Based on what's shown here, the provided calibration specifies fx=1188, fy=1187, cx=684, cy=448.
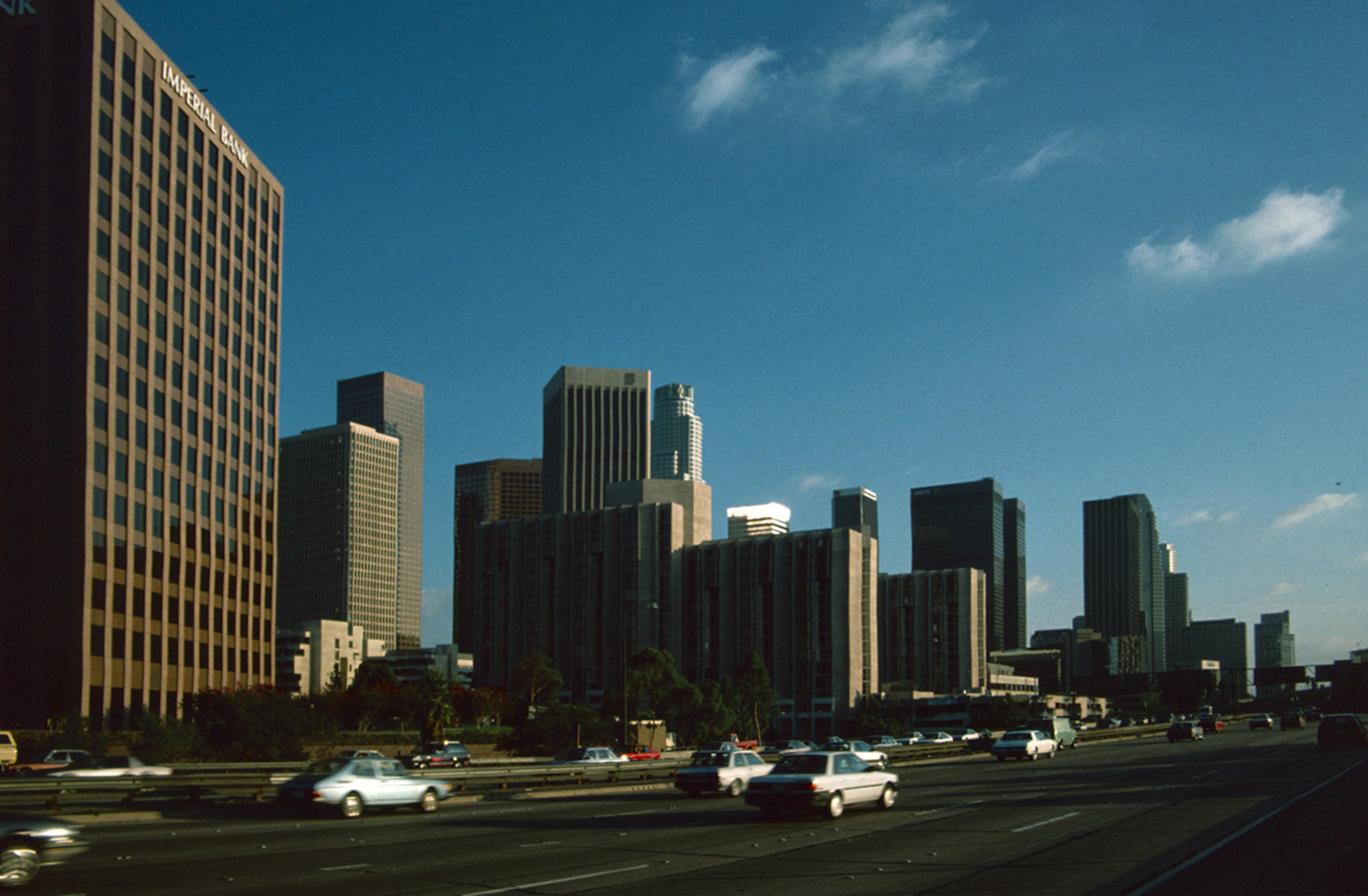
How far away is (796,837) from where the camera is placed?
76.4 feet

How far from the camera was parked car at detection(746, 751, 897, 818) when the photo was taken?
2638 cm

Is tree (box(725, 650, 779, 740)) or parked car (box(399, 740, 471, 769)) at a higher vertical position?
parked car (box(399, 740, 471, 769))

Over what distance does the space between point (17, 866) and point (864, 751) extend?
125 feet

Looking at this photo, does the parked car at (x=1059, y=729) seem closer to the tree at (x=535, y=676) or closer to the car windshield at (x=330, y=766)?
the car windshield at (x=330, y=766)

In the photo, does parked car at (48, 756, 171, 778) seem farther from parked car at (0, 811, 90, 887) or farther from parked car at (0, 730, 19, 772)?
parked car at (0, 811, 90, 887)

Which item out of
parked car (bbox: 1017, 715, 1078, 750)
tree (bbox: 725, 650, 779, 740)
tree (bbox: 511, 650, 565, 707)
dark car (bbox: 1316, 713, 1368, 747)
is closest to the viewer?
dark car (bbox: 1316, 713, 1368, 747)

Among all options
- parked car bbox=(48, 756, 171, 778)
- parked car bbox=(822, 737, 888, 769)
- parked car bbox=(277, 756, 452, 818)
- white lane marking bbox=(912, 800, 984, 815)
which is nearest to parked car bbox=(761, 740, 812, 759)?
parked car bbox=(822, 737, 888, 769)

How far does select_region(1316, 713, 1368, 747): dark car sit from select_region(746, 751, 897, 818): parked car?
124 ft

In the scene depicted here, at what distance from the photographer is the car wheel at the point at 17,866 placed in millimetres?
15641

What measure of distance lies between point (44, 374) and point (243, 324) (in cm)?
2752

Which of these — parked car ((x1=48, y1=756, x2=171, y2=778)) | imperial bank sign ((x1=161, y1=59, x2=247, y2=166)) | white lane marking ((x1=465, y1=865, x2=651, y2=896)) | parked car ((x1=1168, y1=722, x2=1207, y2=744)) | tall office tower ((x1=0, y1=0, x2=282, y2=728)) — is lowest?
parked car ((x1=1168, y1=722, x2=1207, y2=744))

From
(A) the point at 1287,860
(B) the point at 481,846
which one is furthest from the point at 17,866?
(A) the point at 1287,860

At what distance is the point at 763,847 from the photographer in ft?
71.0

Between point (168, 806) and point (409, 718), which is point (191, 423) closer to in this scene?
point (409, 718)
